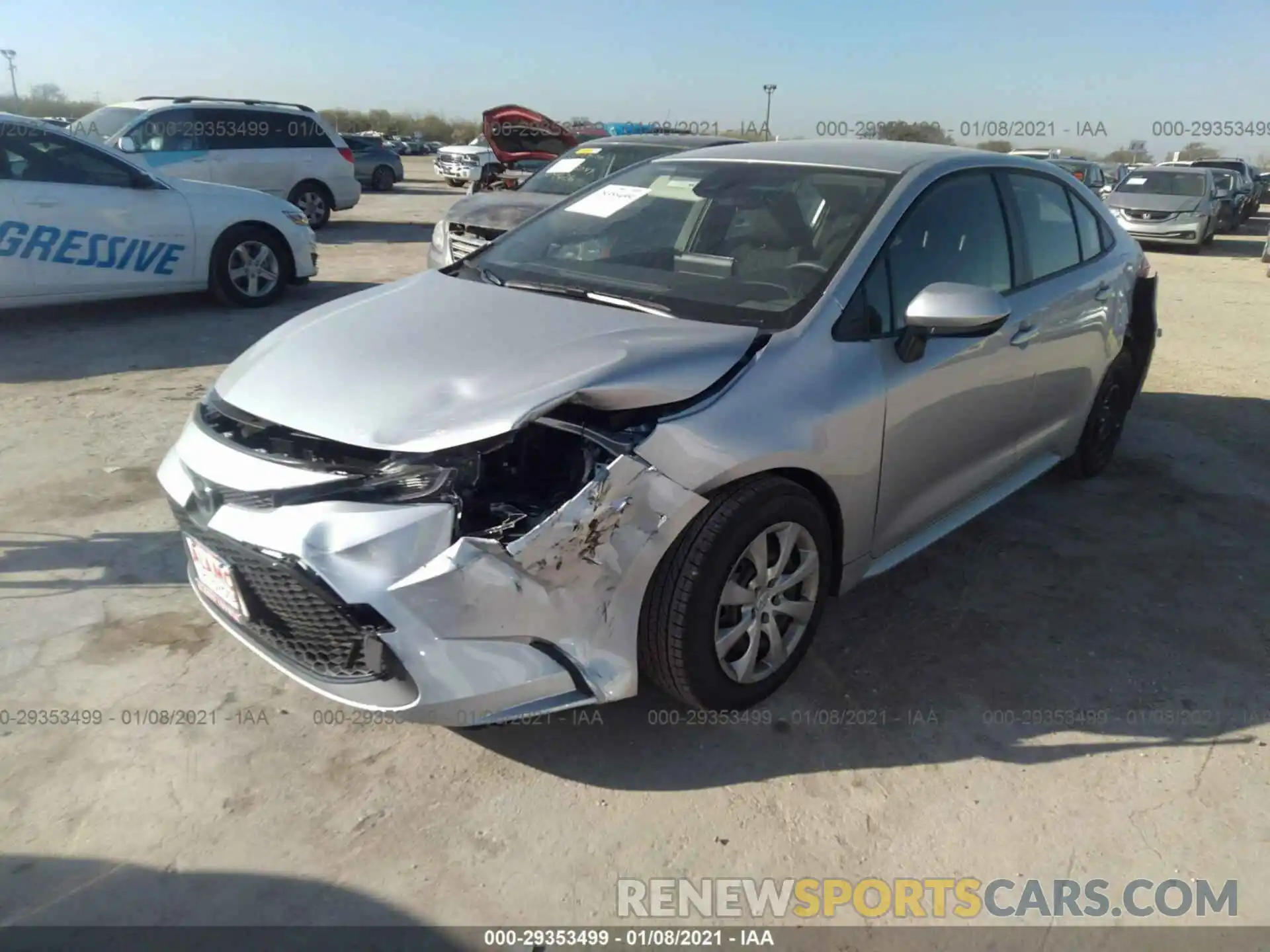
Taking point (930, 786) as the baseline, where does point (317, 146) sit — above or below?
above

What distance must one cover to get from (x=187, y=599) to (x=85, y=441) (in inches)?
80.8

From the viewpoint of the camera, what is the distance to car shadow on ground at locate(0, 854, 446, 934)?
2.15 m

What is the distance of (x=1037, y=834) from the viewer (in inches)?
99.8

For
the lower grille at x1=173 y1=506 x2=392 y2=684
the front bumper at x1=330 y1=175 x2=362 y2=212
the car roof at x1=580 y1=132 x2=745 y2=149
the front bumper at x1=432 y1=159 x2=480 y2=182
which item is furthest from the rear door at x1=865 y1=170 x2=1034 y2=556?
the front bumper at x1=432 y1=159 x2=480 y2=182

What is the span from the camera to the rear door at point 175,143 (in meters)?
11.8

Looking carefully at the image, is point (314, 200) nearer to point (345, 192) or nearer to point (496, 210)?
point (345, 192)

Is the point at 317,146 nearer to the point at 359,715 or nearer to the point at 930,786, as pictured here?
the point at 359,715

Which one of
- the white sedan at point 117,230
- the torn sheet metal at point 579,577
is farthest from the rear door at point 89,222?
the torn sheet metal at point 579,577

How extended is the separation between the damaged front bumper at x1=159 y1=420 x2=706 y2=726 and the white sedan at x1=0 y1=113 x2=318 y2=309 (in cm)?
564

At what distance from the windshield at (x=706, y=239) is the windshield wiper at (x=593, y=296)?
24 mm

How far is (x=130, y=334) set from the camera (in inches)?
290

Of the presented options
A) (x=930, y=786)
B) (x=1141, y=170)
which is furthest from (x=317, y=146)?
(x=1141, y=170)

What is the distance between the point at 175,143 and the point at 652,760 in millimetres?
12020

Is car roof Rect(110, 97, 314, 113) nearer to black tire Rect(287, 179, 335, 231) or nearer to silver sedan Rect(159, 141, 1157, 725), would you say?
black tire Rect(287, 179, 335, 231)
